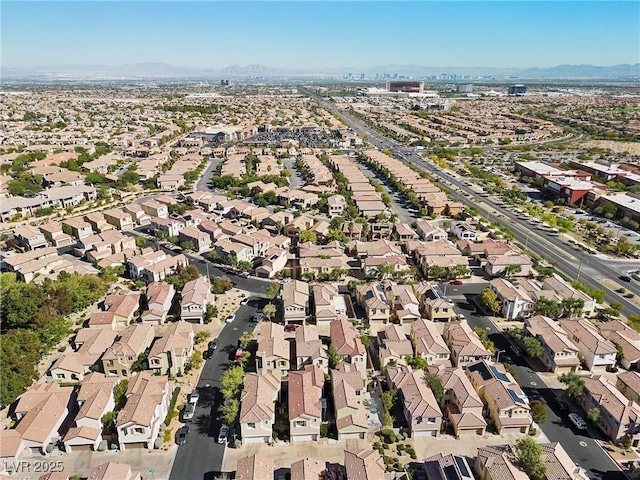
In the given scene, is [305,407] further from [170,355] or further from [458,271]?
[458,271]

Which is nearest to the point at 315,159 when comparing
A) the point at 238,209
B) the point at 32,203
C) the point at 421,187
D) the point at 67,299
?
the point at 421,187

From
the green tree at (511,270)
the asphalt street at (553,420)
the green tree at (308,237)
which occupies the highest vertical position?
the green tree at (308,237)

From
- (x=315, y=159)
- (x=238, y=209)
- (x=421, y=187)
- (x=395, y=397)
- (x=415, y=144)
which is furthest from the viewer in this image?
(x=415, y=144)

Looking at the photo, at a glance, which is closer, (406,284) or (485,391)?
(485,391)

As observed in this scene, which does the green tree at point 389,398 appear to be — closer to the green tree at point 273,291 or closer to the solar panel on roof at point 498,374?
the solar panel on roof at point 498,374

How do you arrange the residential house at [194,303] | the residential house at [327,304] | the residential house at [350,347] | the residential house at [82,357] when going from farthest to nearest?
the residential house at [327,304] → the residential house at [194,303] → the residential house at [350,347] → the residential house at [82,357]

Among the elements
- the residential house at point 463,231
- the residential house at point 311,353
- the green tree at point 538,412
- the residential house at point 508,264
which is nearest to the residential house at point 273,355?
the residential house at point 311,353

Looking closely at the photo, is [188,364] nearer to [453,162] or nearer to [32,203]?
[32,203]
